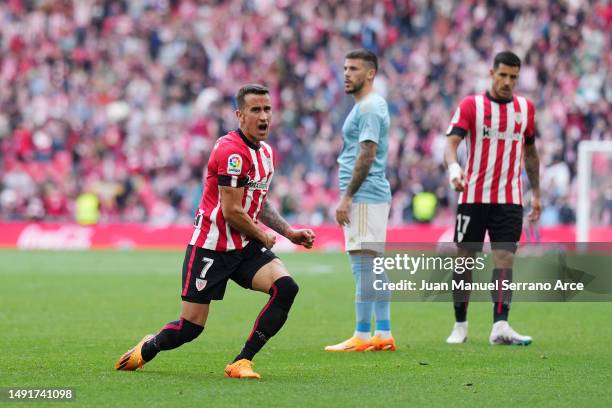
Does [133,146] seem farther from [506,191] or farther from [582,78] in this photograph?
[506,191]

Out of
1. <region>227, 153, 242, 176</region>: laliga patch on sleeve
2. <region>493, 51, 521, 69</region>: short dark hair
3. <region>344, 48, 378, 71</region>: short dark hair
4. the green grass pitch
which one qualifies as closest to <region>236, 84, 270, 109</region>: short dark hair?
<region>227, 153, 242, 176</region>: laliga patch on sleeve

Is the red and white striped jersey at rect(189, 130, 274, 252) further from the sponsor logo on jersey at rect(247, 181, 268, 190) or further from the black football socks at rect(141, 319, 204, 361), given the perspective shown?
the black football socks at rect(141, 319, 204, 361)

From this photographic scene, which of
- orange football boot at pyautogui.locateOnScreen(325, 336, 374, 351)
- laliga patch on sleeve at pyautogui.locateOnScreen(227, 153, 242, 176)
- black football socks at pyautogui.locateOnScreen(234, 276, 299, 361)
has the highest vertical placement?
laliga patch on sleeve at pyautogui.locateOnScreen(227, 153, 242, 176)

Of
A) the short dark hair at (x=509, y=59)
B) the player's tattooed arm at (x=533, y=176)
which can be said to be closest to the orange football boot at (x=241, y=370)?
the player's tattooed arm at (x=533, y=176)

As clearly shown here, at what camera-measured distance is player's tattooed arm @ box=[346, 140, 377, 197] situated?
9516 millimetres

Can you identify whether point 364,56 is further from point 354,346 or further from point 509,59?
point 354,346

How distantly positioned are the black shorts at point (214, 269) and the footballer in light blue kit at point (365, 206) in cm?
189

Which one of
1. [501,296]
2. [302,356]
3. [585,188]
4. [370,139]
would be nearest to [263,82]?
[585,188]

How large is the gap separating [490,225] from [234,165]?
3404 millimetres

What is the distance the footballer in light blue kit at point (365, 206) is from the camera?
9.65 metres

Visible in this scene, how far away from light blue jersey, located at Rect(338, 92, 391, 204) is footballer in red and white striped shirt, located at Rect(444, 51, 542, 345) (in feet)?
2.27

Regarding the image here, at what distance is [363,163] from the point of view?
951cm

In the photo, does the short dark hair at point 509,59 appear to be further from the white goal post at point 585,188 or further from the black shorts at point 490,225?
the white goal post at point 585,188

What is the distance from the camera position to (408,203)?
2477 cm
